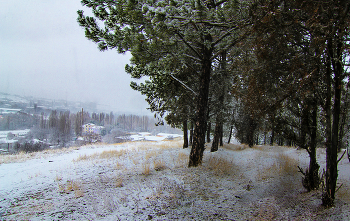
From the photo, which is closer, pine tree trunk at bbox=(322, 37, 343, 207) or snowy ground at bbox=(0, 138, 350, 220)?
snowy ground at bbox=(0, 138, 350, 220)

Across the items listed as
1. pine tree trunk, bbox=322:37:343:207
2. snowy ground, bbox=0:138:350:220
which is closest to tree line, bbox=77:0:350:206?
pine tree trunk, bbox=322:37:343:207

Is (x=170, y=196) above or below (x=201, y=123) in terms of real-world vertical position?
below

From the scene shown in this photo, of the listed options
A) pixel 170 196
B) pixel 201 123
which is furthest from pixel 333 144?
pixel 170 196

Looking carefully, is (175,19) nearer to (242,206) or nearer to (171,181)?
(171,181)

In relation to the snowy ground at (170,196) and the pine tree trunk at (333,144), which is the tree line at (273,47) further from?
the snowy ground at (170,196)

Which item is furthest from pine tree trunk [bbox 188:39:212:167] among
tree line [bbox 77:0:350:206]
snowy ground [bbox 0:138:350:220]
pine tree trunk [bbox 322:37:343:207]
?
pine tree trunk [bbox 322:37:343:207]

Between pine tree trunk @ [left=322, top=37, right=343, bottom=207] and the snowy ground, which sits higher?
pine tree trunk @ [left=322, top=37, right=343, bottom=207]

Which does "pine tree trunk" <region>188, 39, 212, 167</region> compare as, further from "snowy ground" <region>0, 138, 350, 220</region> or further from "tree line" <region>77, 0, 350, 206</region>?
"snowy ground" <region>0, 138, 350, 220</region>

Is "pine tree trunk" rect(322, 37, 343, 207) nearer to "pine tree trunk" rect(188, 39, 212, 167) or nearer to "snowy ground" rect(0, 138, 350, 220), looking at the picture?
"snowy ground" rect(0, 138, 350, 220)

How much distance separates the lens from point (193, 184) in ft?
16.5

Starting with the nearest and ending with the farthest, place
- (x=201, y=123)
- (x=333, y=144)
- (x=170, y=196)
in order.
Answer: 1. (x=333, y=144)
2. (x=170, y=196)
3. (x=201, y=123)

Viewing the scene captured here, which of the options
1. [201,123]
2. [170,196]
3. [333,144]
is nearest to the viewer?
[333,144]

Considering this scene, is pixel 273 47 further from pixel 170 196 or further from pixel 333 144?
pixel 170 196

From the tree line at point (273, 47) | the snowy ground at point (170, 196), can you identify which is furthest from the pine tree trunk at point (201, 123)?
the snowy ground at point (170, 196)
